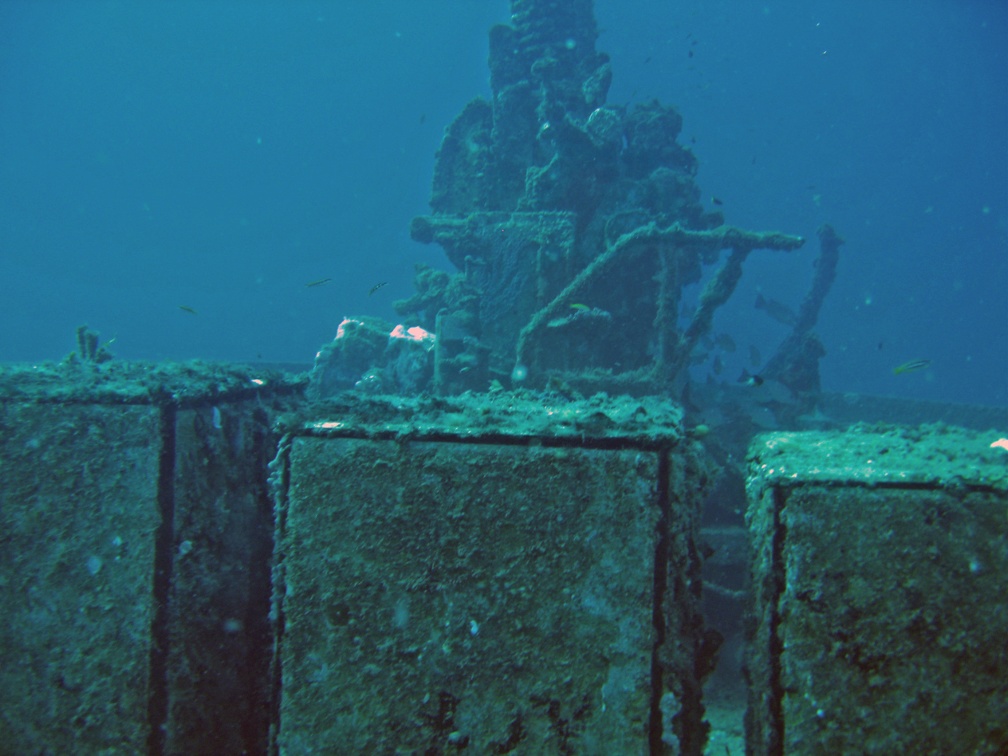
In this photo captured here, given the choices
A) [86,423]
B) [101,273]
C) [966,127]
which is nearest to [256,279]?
[101,273]

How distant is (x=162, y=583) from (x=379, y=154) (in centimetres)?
15117

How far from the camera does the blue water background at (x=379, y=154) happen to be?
10656cm

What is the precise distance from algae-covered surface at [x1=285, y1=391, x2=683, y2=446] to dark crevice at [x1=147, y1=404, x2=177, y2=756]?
0.49m

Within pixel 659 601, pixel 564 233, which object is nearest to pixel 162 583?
pixel 659 601

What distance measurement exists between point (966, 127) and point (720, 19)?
60.4 metres

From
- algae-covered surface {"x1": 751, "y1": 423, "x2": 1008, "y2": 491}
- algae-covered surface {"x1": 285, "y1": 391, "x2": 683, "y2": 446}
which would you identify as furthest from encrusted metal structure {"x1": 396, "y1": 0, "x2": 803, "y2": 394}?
algae-covered surface {"x1": 285, "y1": 391, "x2": 683, "y2": 446}

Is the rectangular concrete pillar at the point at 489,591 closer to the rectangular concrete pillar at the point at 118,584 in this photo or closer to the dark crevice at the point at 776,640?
the dark crevice at the point at 776,640

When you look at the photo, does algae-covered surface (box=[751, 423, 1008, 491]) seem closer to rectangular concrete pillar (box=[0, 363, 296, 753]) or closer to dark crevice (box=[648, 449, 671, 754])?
dark crevice (box=[648, 449, 671, 754])

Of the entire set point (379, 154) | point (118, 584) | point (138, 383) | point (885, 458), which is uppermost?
point (379, 154)

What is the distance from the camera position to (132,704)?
171 centimetres

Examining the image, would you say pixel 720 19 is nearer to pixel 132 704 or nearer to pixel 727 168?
pixel 727 168

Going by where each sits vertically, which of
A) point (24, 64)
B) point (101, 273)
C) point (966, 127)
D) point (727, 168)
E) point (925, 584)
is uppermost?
point (24, 64)

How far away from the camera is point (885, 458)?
1657mm

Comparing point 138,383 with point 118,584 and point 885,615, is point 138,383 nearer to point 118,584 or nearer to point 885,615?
point 118,584
